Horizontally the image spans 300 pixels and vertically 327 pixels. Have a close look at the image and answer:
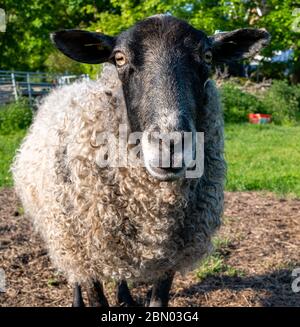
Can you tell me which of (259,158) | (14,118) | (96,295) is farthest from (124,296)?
(14,118)

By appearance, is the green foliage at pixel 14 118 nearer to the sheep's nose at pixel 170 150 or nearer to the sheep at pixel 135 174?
the sheep at pixel 135 174

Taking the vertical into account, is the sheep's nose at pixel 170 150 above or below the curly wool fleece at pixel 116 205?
above

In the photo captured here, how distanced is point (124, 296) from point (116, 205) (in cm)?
110

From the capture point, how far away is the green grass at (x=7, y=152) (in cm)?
789

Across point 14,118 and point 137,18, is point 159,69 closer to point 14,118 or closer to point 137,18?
point 14,118

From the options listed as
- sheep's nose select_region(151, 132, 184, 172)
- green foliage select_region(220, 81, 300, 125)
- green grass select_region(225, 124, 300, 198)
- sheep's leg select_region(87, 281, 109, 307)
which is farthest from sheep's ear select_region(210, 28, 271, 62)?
green foliage select_region(220, 81, 300, 125)

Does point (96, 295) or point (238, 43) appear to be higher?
point (238, 43)

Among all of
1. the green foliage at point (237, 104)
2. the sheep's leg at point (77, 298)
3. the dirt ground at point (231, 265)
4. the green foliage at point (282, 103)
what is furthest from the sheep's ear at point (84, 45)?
the green foliage at point (282, 103)

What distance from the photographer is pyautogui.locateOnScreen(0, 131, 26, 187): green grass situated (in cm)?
789

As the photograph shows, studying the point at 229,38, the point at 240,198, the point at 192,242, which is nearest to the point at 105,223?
the point at 192,242

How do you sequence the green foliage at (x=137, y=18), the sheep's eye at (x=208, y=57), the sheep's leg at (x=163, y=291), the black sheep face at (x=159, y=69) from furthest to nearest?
the green foliage at (x=137, y=18), the sheep's leg at (x=163, y=291), the sheep's eye at (x=208, y=57), the black sheep face at (x=159, y=69)

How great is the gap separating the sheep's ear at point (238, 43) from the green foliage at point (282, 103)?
1429 centimetres

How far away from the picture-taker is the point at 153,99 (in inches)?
108

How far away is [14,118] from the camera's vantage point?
1425 cm
